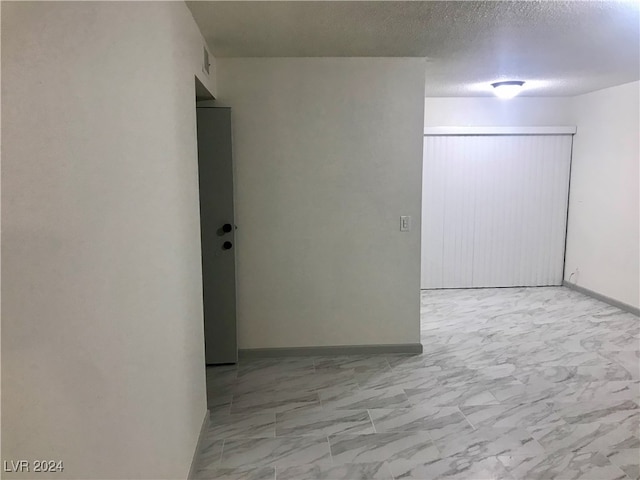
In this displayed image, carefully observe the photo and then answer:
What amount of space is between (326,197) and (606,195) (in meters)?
3.61

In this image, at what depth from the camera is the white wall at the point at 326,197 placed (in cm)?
384

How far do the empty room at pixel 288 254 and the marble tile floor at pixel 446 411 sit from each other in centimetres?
2

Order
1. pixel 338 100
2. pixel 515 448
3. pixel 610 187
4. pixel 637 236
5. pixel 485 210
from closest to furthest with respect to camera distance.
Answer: pixel 515 448, pixel 338 100, pixel 637 236, pixel 610 187, pixel 485 210

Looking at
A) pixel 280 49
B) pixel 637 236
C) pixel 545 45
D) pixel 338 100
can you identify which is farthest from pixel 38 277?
pixel 637 236

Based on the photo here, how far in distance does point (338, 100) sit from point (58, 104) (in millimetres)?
2914

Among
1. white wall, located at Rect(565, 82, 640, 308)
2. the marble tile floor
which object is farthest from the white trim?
the marble tile floor

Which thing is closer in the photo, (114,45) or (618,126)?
(114,45)

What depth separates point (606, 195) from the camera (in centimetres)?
555

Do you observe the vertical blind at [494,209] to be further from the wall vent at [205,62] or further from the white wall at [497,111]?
the wall vent at [205,62]

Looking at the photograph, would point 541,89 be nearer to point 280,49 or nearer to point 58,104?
point 280,49

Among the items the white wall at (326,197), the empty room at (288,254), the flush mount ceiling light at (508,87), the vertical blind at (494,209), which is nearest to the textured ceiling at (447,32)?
the empty room at (288,254)

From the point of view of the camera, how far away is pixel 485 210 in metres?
6.29

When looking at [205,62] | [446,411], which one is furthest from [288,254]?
[446,411]

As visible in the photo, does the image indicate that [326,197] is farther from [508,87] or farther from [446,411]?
[508,87]
